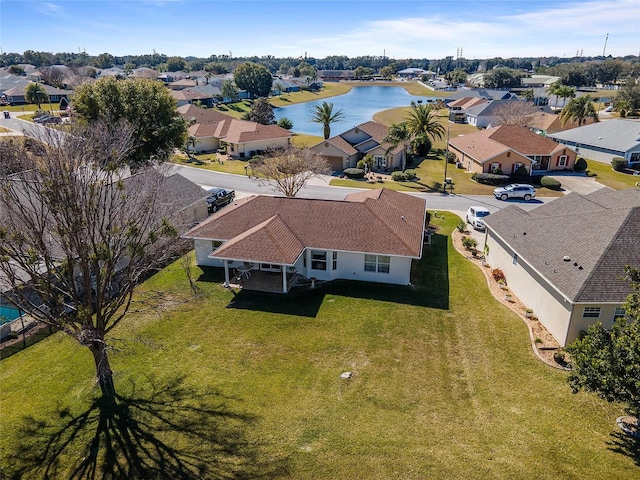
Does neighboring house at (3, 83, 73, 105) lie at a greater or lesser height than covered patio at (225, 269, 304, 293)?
greater

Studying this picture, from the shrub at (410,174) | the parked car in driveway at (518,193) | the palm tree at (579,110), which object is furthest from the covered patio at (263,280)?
the palm tree at (579,110)

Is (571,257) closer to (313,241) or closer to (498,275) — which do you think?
(498,275)

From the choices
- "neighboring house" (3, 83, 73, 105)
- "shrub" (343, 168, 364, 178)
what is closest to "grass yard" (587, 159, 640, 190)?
"shrub" (343, 168, 364, 178)

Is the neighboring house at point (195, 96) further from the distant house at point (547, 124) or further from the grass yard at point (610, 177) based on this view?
the grass yard at point (610, 177)

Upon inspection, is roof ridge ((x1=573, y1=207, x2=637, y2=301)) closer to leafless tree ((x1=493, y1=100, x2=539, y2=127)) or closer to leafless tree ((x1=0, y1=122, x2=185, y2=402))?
leafless tree ((x1=0, y1=122, x2=185, y2=402))

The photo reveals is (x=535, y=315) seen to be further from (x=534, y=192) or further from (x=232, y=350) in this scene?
(x=534, y=192)
